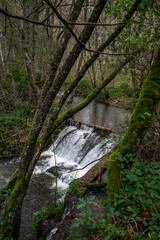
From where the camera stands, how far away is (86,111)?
12961 millimetres

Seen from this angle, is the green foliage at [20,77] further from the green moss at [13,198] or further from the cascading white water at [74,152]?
the green moss at [13,198]

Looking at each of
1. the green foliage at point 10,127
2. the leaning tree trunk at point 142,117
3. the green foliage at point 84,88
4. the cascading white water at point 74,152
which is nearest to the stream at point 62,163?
the cascading white water at point 74,152

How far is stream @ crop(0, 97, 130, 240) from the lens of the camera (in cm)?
545

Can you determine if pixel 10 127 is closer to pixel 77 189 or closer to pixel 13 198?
pixel 77 189

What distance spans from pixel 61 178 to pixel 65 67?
516 centimetres

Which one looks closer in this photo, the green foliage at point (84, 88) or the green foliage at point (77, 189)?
the green foliage at point (77, 189)

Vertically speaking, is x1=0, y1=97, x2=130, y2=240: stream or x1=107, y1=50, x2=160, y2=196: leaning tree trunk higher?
x1=107, y1=50, x2=160, y2=196: leaning tree trunk

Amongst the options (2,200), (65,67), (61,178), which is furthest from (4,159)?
(65,67)

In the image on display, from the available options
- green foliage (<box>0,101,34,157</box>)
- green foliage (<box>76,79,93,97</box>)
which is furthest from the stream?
green foliage (<box>76,79,93,97</box>)

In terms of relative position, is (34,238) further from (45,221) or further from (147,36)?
(147,36)

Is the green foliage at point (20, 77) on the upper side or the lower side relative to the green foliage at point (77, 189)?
upper

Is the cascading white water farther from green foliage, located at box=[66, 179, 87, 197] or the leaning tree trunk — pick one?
the leaning tree trunk

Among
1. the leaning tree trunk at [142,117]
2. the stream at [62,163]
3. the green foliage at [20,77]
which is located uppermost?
the green foliage at [20,77]

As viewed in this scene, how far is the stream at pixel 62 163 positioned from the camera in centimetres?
545
